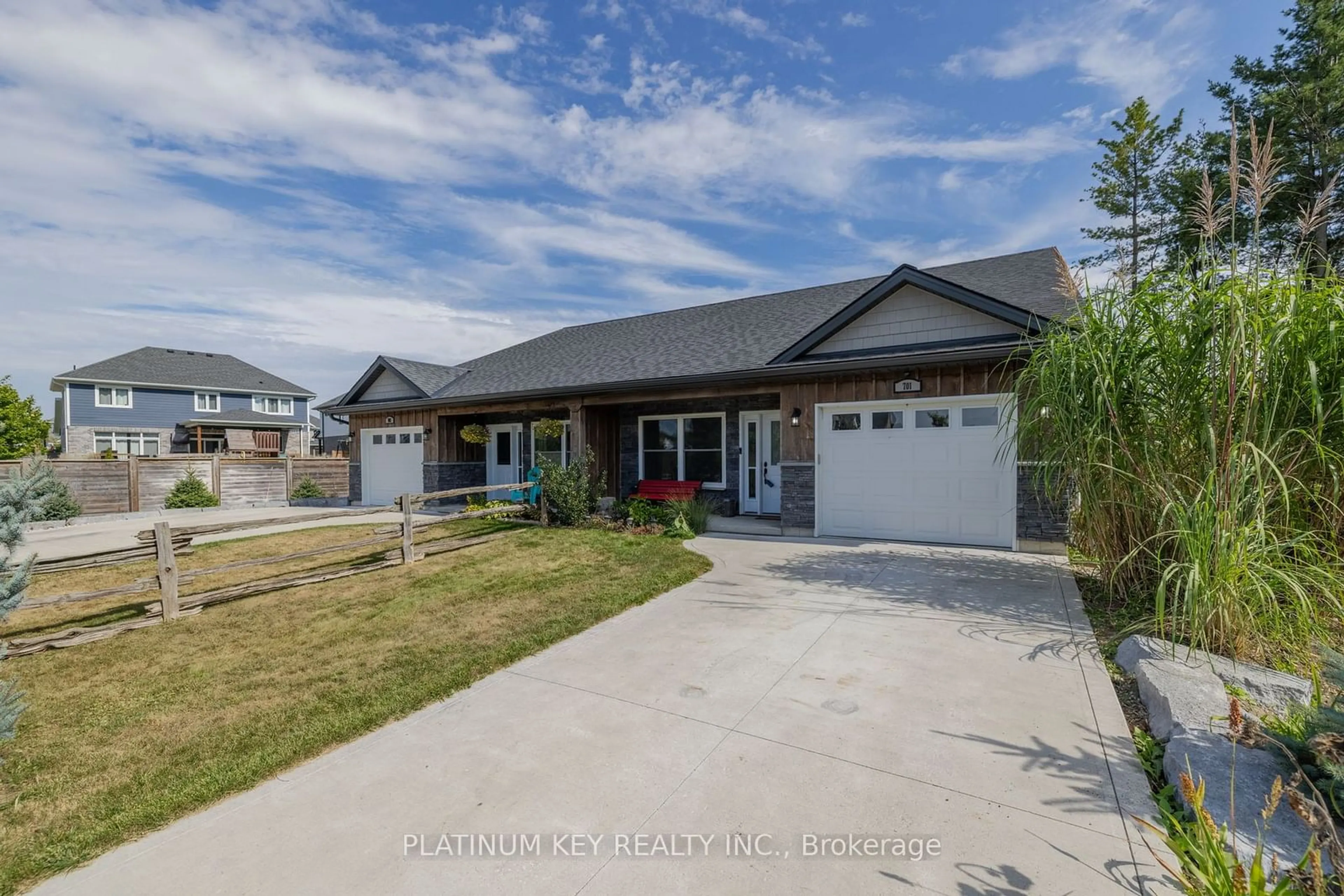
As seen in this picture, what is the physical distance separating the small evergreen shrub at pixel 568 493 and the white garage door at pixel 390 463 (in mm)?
6187

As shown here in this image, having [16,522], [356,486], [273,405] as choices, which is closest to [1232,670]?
[16,522]

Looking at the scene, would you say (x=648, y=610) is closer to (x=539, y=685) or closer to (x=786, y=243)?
(x=539, y=685)

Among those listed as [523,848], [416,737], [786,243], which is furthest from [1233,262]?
[786,243]

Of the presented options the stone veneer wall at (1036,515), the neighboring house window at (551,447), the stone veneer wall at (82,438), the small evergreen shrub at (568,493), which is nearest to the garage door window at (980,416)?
the stone veneer wall at (1036,515)

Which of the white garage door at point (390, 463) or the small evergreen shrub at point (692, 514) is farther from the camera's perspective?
the white garage door at point (390, 463)

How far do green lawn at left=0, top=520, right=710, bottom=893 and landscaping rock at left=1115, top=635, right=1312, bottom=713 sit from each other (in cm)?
413

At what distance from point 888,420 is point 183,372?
34.1m

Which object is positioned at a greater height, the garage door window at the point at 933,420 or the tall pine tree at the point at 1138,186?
the tall pine tree at the point at 1138,186

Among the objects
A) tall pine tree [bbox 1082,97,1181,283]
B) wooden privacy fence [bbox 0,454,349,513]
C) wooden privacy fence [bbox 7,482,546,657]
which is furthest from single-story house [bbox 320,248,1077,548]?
tall pine tree [bbox 1082,97,1181,283]

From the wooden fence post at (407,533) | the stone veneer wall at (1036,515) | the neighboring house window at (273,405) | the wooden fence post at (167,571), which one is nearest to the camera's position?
the wooden fence post at (167,571)

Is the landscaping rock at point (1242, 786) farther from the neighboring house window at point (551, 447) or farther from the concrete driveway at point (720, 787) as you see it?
the neighboring house window at point (551, 447)

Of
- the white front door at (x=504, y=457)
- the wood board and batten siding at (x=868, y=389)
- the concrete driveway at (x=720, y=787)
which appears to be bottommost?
the concrete driveway at (x=720, y=787)

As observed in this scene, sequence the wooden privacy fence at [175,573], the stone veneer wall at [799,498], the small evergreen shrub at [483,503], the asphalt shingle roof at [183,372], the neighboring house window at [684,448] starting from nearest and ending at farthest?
the wooden privacy fence at [175,573], the stone veneer wall at [799,498], the small evergreen shrub at [483,503], the neighboring house window at [684,448], the asphalt shingle roof at [183,372]

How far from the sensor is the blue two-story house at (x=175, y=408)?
24.5 metres
